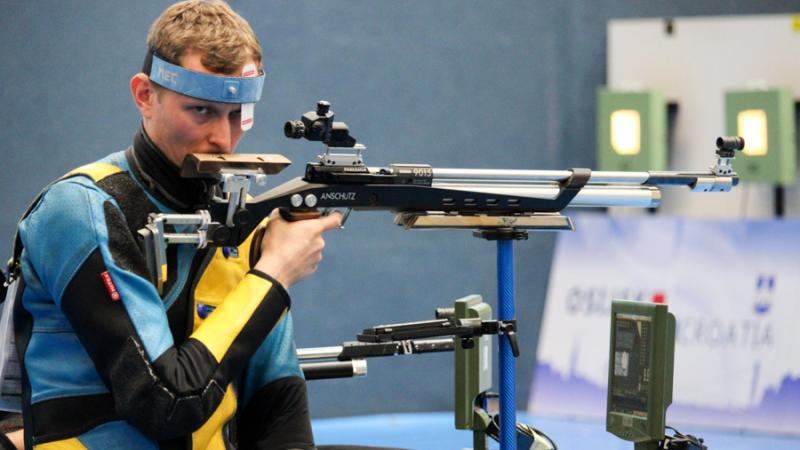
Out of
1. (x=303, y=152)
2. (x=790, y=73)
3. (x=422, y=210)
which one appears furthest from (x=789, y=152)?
(x=422, y=210)

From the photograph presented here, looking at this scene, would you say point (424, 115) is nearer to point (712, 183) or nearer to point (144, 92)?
point (712, 183)

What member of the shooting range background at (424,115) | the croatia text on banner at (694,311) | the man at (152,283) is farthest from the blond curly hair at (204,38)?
the croatia text on banner at (694,311)

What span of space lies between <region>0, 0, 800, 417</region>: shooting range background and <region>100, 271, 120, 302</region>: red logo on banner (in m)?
3.44

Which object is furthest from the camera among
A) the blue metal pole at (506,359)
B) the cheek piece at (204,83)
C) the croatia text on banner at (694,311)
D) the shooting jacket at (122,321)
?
the croatia text on banner at (694,311)

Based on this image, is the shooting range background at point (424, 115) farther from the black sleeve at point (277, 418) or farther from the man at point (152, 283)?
the man at point (152, 283)

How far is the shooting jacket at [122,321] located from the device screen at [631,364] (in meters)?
1.38

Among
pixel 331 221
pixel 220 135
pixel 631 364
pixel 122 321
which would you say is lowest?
pixel 631 364

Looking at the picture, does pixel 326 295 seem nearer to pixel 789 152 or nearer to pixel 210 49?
pixel 789 152

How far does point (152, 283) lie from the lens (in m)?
2.02

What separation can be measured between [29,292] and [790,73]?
14.5 feet

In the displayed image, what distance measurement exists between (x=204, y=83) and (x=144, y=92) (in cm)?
14

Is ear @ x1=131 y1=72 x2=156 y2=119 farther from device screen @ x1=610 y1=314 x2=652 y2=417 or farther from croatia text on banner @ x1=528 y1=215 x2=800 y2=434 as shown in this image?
croatia text on banner @ x1=528 y1=215 x2=800 y2=434

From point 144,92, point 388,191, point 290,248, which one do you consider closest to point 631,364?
point 388,191

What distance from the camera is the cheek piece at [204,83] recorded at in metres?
2.09
